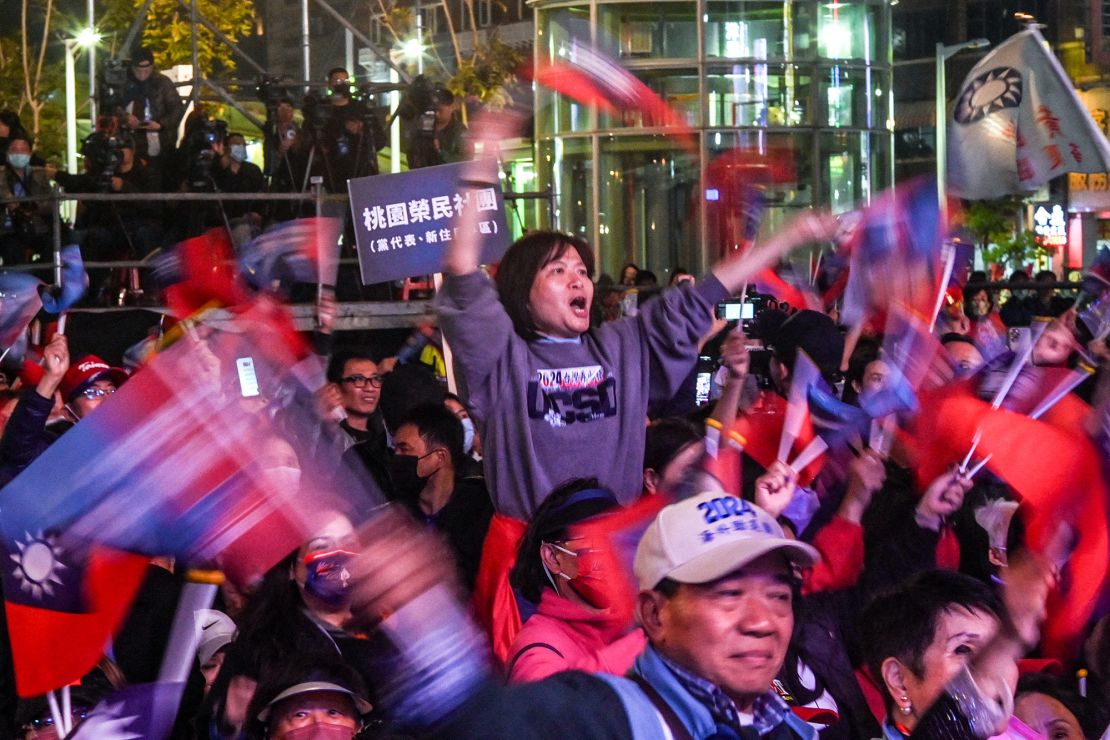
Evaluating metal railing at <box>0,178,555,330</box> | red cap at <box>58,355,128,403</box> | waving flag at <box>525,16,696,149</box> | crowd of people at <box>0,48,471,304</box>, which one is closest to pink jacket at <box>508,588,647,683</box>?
waving flag at <box>525,16,696,149</box>

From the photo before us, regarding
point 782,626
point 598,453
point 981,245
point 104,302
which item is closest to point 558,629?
point 598,453

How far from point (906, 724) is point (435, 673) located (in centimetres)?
160

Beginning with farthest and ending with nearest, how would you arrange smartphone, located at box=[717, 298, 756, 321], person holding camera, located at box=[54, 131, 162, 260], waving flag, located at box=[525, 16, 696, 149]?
person holding camera, located at box=[54, 131, 162, 260], smartphone, located at box=[717, 298, 756, 321], waving flag, located at box=[525, 16, 696, 149]

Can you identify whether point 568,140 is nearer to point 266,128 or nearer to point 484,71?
point 484,71

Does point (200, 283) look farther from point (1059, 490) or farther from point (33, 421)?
point (1059, 490)

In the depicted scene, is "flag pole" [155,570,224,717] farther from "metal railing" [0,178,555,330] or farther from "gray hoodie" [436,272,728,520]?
"metal railing" [0,178,555,330]

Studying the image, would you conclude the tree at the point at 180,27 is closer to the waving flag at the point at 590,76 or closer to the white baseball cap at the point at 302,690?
the waving flag at the point at 590,76

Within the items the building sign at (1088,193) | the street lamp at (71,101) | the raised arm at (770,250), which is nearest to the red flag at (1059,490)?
the raised arm at (770,250)

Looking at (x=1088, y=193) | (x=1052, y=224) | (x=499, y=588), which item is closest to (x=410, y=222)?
(x=499, y=588)

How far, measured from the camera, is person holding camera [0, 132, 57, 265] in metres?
11.9

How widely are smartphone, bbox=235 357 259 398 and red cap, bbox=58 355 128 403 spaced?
61.5 inches

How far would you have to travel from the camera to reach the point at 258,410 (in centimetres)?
400

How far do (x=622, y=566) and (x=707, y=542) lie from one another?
121 cm

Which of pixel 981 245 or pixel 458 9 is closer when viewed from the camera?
pixel 458 9
